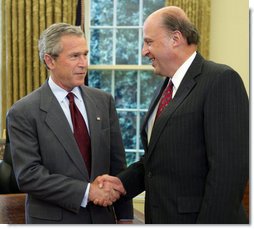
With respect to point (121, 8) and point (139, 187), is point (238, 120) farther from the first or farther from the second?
point (121, 8)

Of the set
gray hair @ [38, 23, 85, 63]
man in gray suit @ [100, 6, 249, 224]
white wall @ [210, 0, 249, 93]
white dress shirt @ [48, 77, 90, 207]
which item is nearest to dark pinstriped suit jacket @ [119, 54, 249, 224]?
man in gray suit @ [100, 6, 249, 224]

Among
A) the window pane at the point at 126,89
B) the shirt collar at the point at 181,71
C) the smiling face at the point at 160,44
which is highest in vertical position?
the smiling face at the point at 160,44

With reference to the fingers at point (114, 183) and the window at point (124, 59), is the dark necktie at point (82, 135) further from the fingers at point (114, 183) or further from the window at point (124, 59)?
the window at point (124, 59)

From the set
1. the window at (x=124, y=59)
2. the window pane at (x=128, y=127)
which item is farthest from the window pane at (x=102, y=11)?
the window pane at (x=128, y=127)

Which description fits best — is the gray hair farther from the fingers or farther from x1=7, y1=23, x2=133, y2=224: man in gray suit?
the fingers

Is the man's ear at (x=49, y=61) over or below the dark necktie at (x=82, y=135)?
over

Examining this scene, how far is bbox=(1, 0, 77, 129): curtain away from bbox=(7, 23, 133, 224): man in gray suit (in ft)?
10.2

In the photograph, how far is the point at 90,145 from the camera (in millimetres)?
2074

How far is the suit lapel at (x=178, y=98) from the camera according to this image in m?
1.81

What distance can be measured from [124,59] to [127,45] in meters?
0.18

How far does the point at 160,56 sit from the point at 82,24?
132 inches

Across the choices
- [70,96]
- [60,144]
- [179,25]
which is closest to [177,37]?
[179,25]

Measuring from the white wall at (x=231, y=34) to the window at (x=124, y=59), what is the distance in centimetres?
74

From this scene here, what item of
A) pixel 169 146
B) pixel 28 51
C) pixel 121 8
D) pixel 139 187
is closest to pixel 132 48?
pixel 121 8
